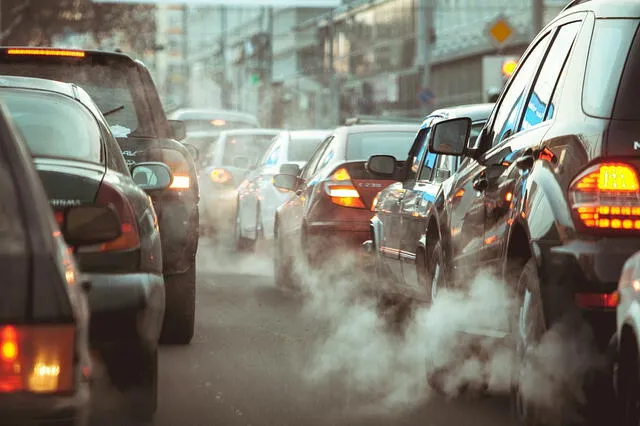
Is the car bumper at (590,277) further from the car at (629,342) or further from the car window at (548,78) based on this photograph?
the car window at (548,78)

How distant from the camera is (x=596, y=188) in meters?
5.54

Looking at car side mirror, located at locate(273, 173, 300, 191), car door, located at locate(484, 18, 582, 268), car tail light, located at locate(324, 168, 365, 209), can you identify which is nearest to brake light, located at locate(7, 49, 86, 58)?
car tail light, located at locate(324, 168, 365, 209)

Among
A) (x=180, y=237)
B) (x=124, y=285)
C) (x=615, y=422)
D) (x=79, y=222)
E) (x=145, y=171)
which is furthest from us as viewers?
(x=180, y=237)

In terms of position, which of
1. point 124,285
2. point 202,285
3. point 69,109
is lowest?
point 202,285

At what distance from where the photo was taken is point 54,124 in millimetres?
6879

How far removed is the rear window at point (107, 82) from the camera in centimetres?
1007

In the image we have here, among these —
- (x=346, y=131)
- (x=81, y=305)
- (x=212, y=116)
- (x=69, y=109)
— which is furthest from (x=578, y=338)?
(x=212, y=116)

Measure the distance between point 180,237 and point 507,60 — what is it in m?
18.7

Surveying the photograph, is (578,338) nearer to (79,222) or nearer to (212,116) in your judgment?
(79,222)

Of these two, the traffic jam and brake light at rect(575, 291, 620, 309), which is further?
brake light at rect(575, 291, 620, 309)

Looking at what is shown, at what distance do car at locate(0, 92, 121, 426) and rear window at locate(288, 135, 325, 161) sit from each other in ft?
42.2

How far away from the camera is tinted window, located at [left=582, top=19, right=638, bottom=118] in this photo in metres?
5.67

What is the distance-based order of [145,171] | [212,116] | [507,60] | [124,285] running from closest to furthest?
1. [124,285]
2. [145,171]
3. [507,60]
4. [212,116]

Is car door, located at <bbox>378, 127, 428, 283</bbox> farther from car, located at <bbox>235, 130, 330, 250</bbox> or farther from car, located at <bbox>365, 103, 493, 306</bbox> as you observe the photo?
car, located at <bbox>235, 130, 330, 250</bbox>
